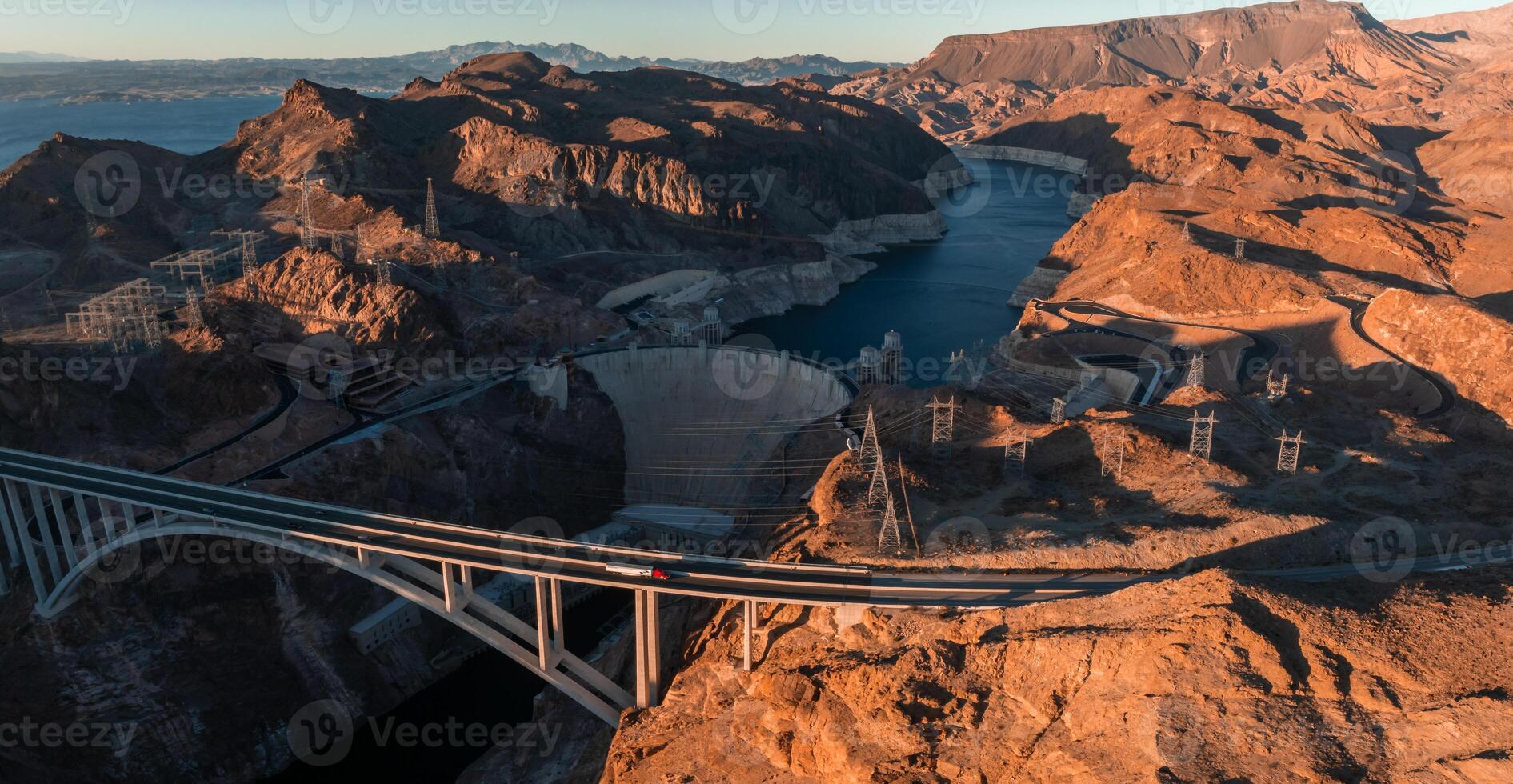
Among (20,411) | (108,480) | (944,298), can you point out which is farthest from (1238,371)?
(20,411)

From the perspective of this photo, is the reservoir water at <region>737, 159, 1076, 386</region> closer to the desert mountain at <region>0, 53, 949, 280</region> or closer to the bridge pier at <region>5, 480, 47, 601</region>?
the desert mountain at <region>0, 53, 949, 280</region>

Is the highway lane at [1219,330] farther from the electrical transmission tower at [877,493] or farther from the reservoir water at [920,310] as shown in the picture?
the electrical transmission tower at [877,493]

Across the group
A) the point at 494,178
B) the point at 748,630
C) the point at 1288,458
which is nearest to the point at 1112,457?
the point at 1288,458

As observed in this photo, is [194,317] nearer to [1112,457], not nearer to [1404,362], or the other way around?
[1112,457]

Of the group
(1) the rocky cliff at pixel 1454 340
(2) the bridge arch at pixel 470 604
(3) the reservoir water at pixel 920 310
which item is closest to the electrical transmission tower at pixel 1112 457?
(2) the bridge arch at pixel 470 604

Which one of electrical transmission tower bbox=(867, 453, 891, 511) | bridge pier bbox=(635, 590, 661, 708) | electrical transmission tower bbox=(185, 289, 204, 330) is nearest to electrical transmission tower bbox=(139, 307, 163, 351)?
electrical transmission tower bbox=(185, 289, 204, 330)

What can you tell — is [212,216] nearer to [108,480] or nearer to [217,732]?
[108,480]
